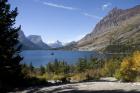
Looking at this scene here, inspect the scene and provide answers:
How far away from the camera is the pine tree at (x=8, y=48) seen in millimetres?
32875

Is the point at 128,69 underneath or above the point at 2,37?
underneath

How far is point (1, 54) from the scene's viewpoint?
32375 mm

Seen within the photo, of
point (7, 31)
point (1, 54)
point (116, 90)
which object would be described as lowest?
point (116, 90)

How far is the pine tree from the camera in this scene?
1294 inches

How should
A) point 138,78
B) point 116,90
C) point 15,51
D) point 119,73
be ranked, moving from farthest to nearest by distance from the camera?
point 15,51 < point 119,73 < point 138,78 < point 116,90

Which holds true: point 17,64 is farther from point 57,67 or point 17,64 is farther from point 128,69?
point 57,67

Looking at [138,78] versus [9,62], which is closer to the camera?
[138,78]

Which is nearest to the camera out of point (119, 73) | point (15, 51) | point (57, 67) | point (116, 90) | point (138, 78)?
point (116, 90)

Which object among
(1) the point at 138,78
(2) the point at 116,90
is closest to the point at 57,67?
(1) the point at 138,78

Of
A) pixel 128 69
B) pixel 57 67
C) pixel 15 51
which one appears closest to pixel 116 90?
pixel 128 69

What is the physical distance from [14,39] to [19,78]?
4611 mm

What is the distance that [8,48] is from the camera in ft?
111

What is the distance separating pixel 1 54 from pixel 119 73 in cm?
1244

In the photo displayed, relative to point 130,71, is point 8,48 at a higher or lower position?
higher
